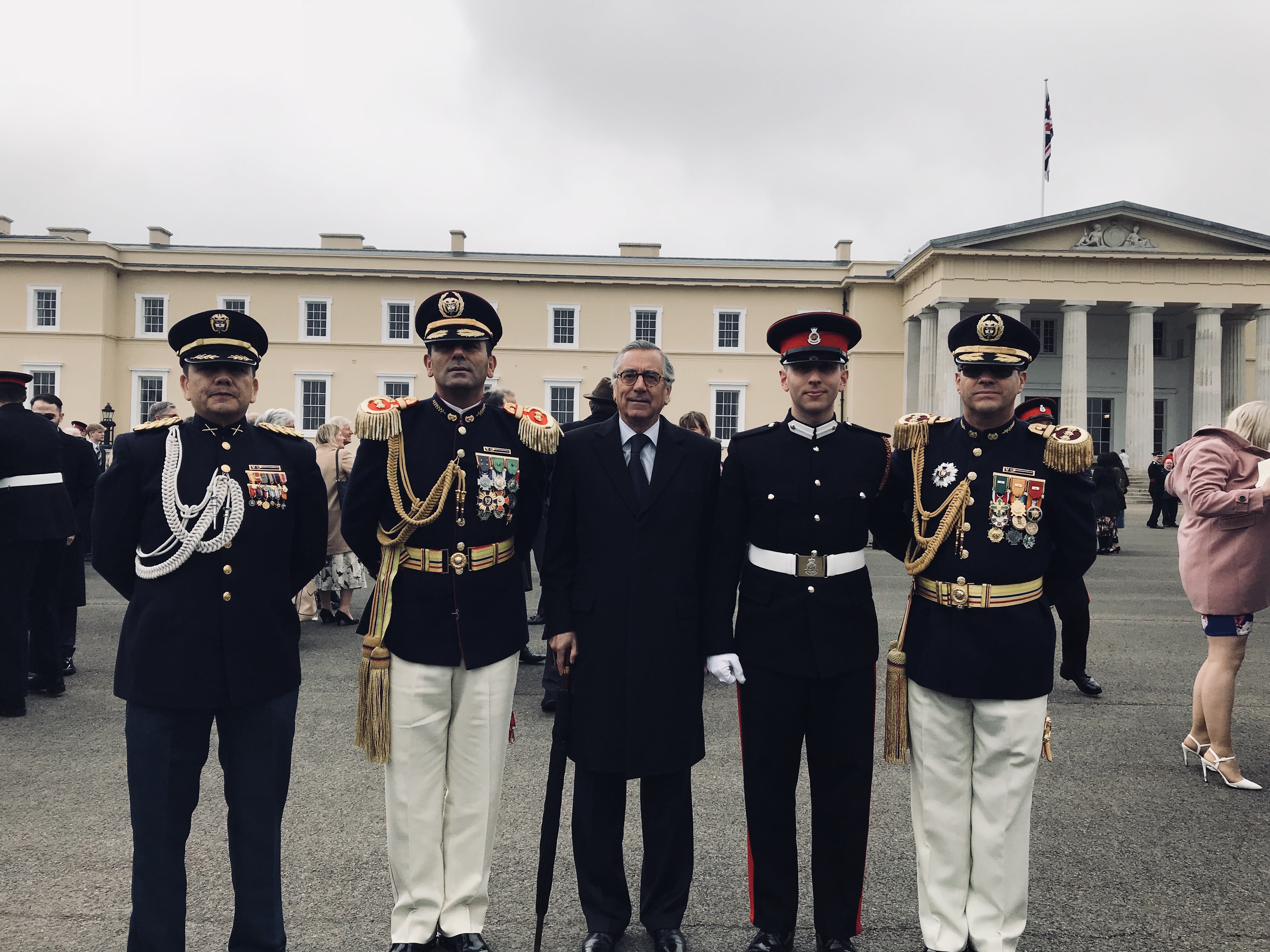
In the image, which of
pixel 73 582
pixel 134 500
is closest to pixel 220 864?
pixel 134 500

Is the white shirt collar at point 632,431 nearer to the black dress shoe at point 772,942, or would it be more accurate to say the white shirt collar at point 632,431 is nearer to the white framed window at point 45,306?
the black dress shoe at point 772,942

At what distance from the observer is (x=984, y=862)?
129 inches

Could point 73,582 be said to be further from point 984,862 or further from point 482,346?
point 984,862

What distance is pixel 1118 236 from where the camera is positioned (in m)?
39.0

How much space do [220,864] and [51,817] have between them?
115 centimetres

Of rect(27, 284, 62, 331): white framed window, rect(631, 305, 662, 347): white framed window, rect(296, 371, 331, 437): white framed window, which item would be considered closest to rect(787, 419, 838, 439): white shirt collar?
rect(631, 305, 662, 347): white framed window

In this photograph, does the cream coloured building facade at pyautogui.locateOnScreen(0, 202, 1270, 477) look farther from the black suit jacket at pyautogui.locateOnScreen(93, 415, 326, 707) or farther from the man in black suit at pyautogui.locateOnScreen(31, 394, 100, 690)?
the black suit jacket at pyautogui.locateOnScreen(93, 415, 326, 707)

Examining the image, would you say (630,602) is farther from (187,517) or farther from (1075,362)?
(1075,362)

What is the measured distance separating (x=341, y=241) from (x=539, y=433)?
42927 millimetres

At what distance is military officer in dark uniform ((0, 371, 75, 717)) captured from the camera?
6.21 meters

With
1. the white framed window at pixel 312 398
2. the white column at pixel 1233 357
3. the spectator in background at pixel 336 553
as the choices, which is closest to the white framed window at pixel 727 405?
the white framed window at pixel 312 398

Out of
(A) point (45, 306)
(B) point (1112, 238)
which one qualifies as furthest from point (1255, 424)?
(A) point (45, 306)

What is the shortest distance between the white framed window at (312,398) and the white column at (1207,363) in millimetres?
37554

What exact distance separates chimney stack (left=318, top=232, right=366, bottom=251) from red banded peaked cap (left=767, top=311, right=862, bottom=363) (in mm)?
42661
